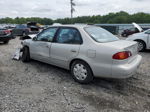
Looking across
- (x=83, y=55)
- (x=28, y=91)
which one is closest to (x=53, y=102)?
(x=28, y=91)

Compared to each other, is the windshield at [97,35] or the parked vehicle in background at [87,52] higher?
the windshield at [97,35]

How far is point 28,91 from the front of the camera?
3.62m

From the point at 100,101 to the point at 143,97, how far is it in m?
0.97

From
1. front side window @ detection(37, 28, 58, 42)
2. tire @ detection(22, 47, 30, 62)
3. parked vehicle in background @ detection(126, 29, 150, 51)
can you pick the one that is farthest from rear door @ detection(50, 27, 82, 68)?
parked vehicle in background @ detection(126, 29, 150, 51)

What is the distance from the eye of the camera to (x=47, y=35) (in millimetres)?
4898

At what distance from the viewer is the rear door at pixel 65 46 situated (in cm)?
397

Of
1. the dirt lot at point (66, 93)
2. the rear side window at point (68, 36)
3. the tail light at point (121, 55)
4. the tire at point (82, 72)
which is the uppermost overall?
the rear side window at point (68, 36)

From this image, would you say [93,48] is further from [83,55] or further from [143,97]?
[143,97]

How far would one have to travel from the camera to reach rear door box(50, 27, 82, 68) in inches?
156

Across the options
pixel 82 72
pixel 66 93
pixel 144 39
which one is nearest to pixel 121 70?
pixel 82 72

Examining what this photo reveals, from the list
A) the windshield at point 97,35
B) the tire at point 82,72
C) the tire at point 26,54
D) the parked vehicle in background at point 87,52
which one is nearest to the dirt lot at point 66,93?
the tire at point 82,72

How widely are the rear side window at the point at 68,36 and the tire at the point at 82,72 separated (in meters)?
0.57

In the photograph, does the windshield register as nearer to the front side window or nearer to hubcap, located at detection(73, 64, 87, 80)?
hubcap, located at detection(73, 64, 87, 80)

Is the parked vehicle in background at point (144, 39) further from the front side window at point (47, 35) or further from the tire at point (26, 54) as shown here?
the tire at point (26, 54)
